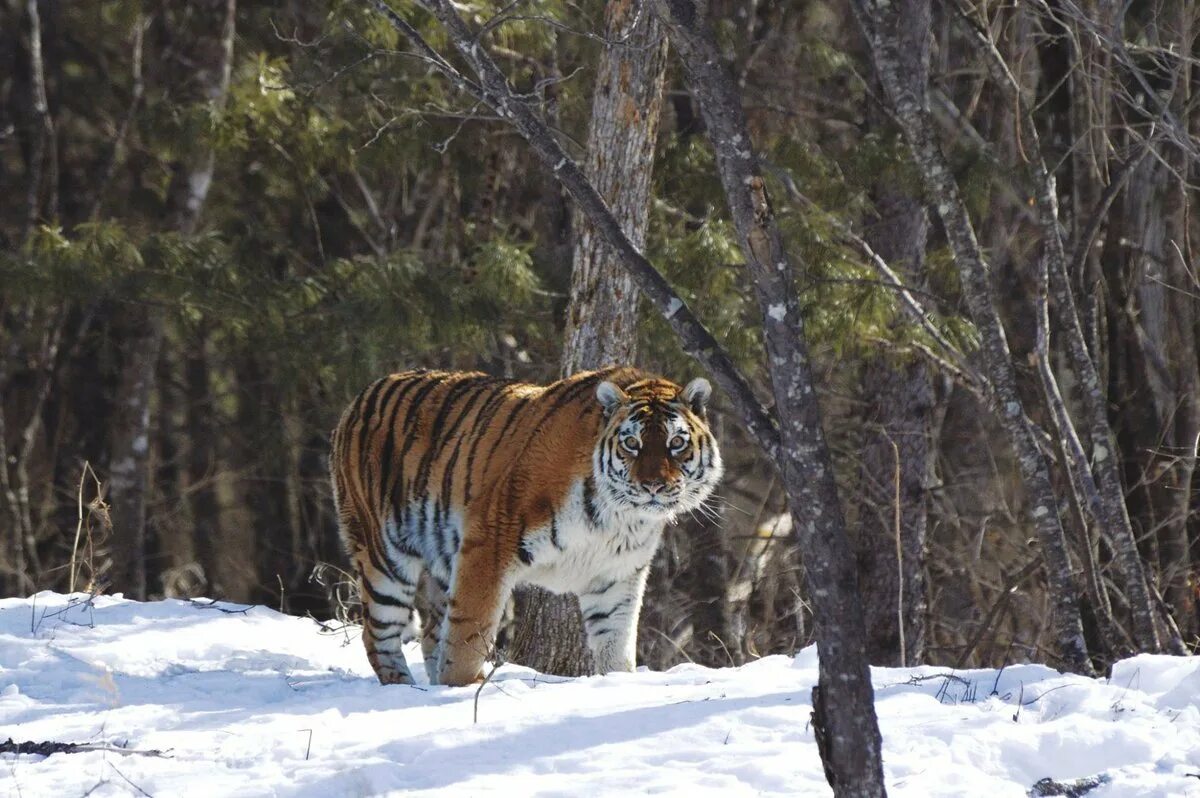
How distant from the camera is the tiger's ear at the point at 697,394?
6.83m

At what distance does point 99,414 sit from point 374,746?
16477 mm

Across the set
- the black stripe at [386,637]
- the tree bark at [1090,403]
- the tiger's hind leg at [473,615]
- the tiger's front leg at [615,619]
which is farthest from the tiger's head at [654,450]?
the tree bark at [1090,403]

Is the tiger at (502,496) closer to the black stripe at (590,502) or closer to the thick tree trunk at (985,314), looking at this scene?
the black stripe at (590,502)

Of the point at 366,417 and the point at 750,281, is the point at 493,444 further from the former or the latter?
the point at 750,281

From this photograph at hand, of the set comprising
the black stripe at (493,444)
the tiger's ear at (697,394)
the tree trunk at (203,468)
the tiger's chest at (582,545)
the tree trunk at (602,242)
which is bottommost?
the tree trunk at (203,468)

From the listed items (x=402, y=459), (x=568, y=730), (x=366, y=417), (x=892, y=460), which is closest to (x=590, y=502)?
(x=402, y=459)

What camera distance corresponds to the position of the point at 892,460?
11.8 metres

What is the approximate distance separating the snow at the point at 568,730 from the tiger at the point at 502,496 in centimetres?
48

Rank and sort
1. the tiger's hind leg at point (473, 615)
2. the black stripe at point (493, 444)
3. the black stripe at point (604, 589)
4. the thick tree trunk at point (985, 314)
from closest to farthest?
the thick tree trunk at point (985, 314), the tiger's hind leg at point (473, 615), the black stripe at point (493, 444), the black stripe at point (604, 589)

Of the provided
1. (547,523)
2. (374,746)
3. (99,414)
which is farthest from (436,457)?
(99,414)

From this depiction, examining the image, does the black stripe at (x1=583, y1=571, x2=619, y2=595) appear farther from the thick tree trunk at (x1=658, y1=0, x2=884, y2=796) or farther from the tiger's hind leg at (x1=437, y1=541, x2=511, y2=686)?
the thick tree trunk at (x1=658, y1=0, x2=884, y2=796)

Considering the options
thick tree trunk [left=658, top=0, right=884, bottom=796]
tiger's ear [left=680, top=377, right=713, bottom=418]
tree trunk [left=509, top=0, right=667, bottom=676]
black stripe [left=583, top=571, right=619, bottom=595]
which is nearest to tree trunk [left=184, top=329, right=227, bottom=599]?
tree trunk [left=509, top=0, right=667, bottom=676]

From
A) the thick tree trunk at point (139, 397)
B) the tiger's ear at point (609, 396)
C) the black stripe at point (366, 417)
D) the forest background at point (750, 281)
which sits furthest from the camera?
the thick tree trunk at point (139, 397)

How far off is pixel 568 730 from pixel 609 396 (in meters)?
1.98
